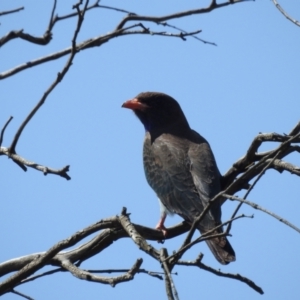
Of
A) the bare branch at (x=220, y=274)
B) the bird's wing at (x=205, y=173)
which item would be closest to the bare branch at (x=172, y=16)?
the bare branch at (x=220, y=274)

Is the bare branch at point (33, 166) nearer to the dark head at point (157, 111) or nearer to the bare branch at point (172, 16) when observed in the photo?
the bare branch at point (172, 16)

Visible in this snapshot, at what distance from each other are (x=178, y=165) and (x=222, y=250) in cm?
176

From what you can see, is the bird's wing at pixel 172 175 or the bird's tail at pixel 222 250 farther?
the bird's wing at pixel 172 175

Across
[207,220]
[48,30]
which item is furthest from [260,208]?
[207,220]

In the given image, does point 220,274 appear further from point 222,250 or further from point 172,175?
point 172,175

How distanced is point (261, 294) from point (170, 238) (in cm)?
217

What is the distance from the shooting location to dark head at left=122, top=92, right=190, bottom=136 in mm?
8875

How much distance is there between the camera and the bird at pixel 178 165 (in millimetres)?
6676

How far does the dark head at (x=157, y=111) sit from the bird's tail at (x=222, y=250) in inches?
113

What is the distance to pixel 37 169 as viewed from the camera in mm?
4750

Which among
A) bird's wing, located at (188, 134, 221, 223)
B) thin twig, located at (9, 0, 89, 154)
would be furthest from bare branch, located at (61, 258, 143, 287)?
bird's wing, located at (188, 134, 221, 223)

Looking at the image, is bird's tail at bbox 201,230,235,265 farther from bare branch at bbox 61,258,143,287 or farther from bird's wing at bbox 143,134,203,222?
bare branch at bbox 61,258,143,287

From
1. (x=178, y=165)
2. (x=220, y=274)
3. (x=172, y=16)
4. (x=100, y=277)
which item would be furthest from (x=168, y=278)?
(x=178, y=165)

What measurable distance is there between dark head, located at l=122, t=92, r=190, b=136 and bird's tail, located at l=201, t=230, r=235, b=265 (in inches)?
113
